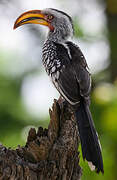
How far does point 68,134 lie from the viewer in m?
3.66

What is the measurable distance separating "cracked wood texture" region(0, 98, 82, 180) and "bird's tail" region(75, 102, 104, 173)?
145 millimetres

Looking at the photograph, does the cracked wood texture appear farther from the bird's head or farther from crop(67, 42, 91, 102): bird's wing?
the bird's head

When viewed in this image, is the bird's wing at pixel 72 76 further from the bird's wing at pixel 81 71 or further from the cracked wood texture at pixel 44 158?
the cracked wood texture at pixel 44 158

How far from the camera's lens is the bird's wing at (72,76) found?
4066 mm

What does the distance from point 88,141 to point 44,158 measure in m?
0.57

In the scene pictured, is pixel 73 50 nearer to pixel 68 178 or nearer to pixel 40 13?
pixel 40 13

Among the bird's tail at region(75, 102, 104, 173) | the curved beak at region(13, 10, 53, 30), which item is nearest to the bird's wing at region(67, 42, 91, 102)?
the bird's tail at region(75, 102, 104, 173)

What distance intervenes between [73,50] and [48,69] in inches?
14.0

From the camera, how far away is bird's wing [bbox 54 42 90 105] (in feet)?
13.3

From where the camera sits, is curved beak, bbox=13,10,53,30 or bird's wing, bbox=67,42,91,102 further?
curved beak, bbox=13,10,53,30

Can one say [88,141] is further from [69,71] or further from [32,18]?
[32,18]

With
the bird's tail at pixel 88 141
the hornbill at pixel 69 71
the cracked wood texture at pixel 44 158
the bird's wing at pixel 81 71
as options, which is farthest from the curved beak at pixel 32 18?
the cracked wood texture at pixel 44 158

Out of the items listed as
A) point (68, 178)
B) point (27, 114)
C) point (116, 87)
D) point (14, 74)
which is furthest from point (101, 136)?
point (68, 178)

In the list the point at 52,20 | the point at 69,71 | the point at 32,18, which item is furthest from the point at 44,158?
the point at 52,20
